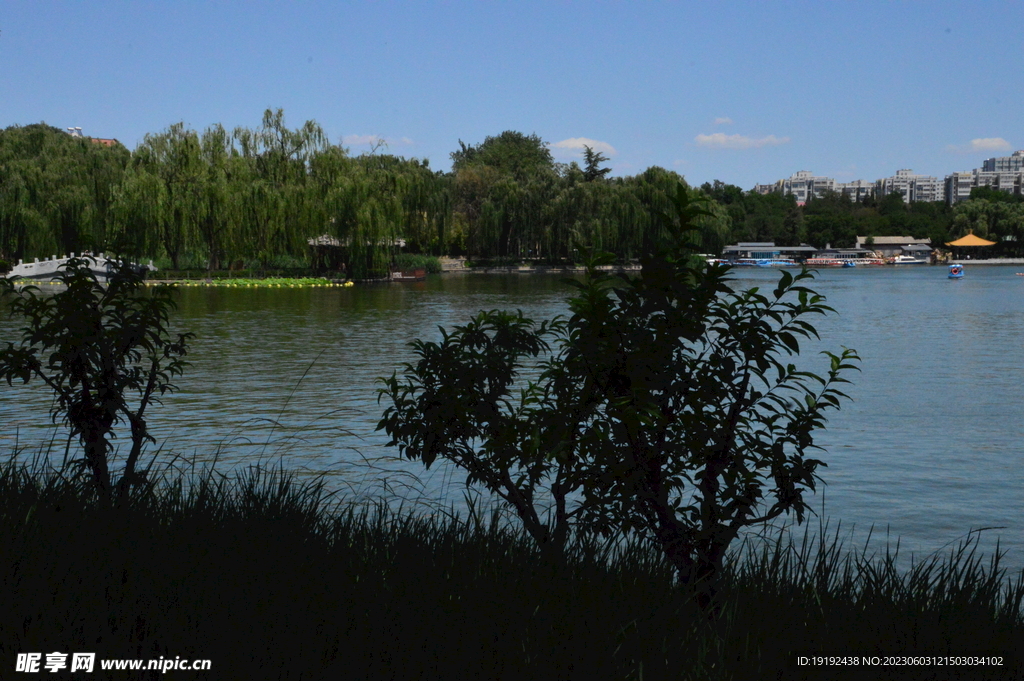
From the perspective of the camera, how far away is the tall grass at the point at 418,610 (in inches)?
143

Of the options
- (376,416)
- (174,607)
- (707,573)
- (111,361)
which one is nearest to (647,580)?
(707,573)

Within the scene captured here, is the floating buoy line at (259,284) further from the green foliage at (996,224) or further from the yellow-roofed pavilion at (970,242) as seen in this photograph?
the green foliage at (996,224)

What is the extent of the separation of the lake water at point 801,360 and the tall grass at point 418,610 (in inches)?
68.1

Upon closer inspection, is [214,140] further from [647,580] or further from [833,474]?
[647,580]

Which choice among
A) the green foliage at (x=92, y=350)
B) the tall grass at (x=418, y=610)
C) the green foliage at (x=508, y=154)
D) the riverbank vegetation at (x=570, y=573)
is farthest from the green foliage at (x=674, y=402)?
the green foliage at (x=508, y=154)

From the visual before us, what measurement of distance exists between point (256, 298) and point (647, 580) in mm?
36337

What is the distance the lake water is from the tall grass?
173 centimetres

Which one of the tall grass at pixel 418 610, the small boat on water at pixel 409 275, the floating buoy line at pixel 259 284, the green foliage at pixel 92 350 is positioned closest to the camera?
the tall grass at pixel 418 610

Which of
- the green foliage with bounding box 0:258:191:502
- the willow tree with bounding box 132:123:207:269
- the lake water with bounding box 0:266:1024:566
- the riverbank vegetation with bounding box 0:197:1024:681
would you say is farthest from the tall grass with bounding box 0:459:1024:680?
the willow tree with bounding box 132:123:207:269

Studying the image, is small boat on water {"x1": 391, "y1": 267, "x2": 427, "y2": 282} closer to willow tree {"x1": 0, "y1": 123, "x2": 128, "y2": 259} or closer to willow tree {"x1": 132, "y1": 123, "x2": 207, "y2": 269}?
willow tree {"x1": 132, "y1": 123, "x2": 207, "y2": 269}

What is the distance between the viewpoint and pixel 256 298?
1545 inches

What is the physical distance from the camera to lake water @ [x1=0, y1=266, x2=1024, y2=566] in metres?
8.95

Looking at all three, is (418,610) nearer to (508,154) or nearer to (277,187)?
(277,187)

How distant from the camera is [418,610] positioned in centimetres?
396
